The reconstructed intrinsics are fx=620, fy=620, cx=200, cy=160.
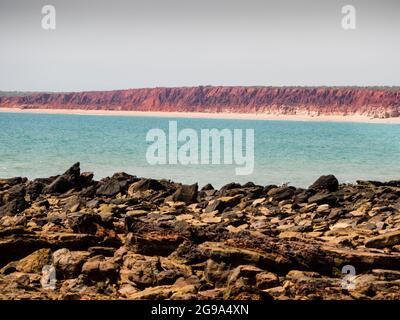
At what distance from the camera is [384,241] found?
9805mm

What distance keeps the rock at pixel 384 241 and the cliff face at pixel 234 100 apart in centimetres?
13238

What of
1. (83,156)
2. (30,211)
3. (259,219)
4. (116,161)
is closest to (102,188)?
(30,211)

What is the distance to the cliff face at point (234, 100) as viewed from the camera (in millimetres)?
148375

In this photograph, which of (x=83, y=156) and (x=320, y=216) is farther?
(x=83, y=156)

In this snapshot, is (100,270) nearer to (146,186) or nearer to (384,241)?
(384,241)

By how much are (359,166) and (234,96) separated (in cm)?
13379

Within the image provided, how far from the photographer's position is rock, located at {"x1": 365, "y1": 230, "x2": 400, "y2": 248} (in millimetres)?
9773

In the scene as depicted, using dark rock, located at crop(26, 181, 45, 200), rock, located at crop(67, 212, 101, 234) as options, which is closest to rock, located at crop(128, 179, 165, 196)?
dark rock, located at crop(26, 181, 45, 200)

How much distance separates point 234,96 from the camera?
544 ft

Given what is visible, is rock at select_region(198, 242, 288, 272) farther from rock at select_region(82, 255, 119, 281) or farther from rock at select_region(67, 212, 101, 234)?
rock at select_region(67, 212, 101, 234)

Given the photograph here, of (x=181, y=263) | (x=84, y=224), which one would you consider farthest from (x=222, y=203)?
(x=181, y=263)

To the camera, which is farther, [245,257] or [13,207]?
[13,207]

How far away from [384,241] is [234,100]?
156 m
